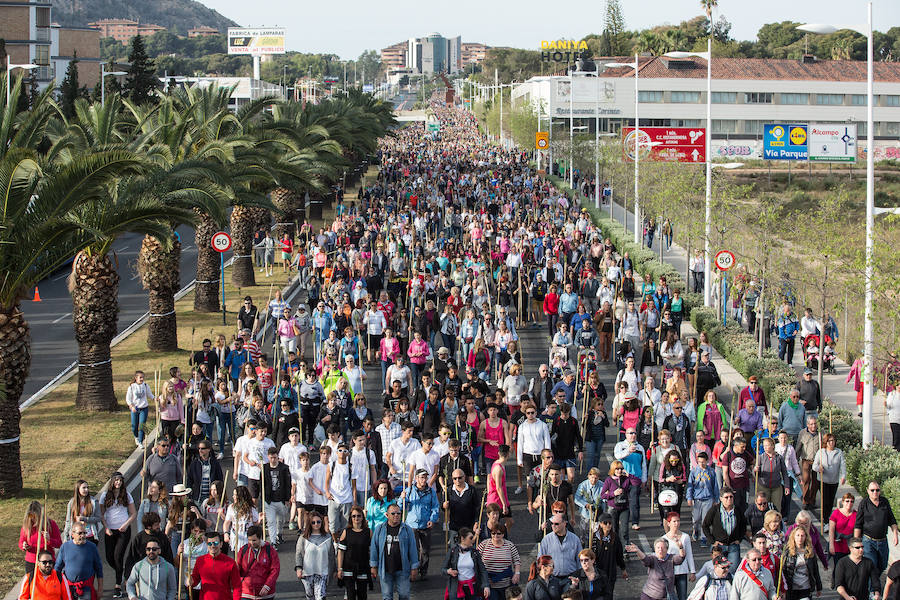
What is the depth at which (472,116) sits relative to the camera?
7077 inches

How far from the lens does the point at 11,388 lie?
584 inches

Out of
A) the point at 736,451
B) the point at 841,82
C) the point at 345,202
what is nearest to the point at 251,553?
the point at 736,451

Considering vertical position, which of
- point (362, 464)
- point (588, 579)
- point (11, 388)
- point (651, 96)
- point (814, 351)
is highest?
point (651, 96)

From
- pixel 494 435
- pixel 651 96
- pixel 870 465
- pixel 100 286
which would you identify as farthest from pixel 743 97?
pixel 494 435

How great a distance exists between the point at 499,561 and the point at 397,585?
1.12 m

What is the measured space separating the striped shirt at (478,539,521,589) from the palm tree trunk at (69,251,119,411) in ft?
34.1

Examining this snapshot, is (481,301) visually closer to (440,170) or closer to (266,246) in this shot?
(266,246)

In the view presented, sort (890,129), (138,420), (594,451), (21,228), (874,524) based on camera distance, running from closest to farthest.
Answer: (874,524), (594,451), (21,228), (138,420), (890,129)

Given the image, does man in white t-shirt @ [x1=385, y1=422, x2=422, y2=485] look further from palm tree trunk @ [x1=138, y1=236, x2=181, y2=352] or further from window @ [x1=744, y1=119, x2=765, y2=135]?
window @ [x1=744, y1=119, x2=765, y2=135]

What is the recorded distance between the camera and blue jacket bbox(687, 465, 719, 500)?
39.4 feet

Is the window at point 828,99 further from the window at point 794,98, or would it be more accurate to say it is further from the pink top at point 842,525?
the pink top at point 842,525

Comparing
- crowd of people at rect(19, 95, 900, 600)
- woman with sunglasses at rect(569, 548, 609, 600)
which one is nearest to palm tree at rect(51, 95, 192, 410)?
crowd of people at rect(19, 95, 900, 600)

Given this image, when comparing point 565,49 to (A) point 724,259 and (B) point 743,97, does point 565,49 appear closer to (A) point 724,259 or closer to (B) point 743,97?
(B) point 743,97

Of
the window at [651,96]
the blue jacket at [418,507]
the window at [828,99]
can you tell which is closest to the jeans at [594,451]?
the blue jacket at [418,507]
